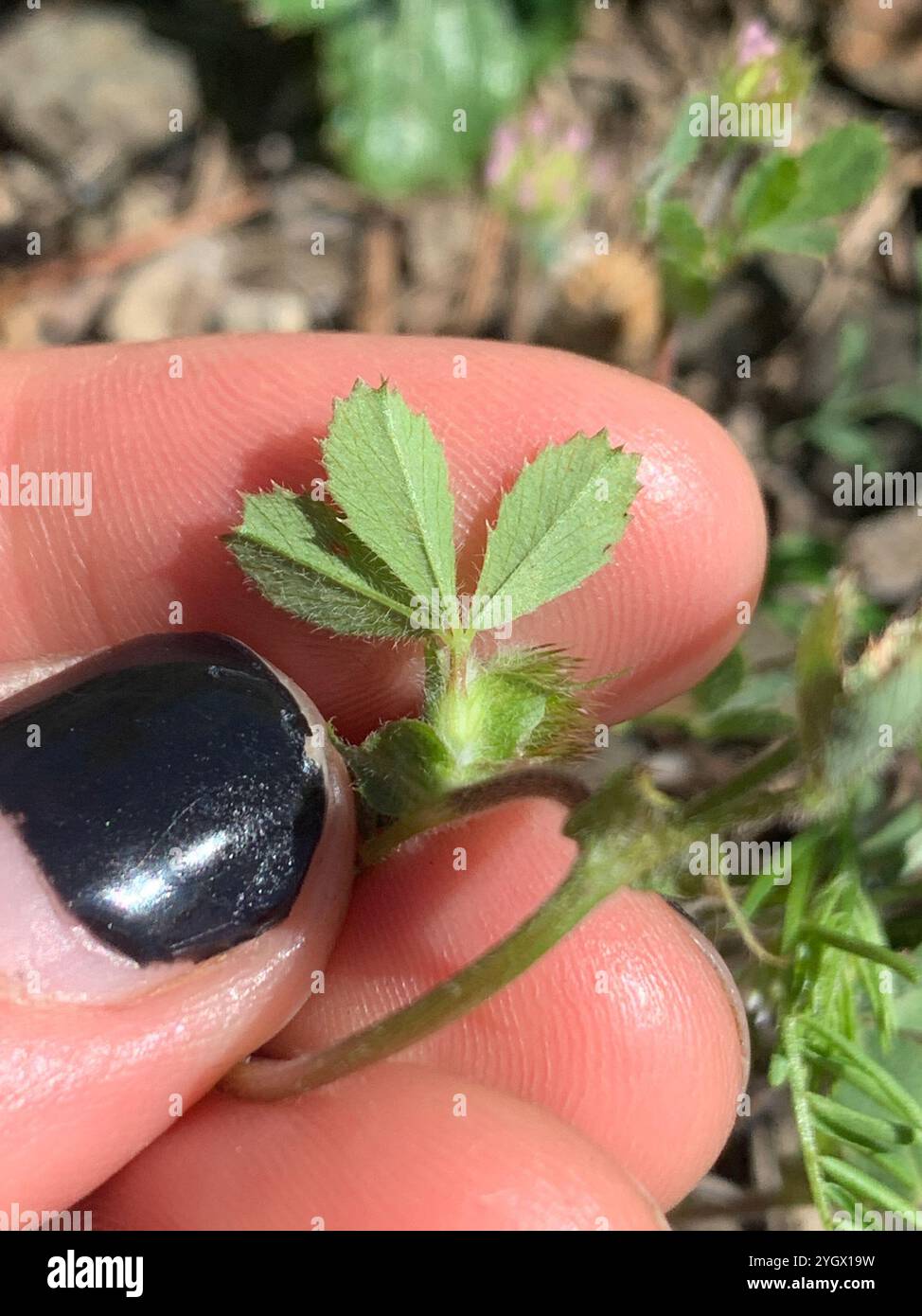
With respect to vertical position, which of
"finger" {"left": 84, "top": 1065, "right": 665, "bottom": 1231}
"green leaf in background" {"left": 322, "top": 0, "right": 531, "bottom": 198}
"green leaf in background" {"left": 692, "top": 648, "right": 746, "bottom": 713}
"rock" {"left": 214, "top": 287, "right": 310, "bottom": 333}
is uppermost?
"green leaf in background" {"left": 322, "top": 0, "right": 531, "bottom": 198}

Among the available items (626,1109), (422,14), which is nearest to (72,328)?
(422,14)

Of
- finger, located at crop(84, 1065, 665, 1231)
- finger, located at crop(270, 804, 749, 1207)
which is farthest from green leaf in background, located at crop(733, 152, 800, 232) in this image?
finger, located at crop(84, 1065, 665, 1231)

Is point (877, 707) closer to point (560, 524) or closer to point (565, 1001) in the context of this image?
point (560, 524)

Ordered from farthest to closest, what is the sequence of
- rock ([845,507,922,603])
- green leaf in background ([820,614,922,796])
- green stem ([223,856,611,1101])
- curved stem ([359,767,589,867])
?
rock ([845,507,922,603]) < curved stem ([359,767,589,867]) < green stem ([223,856,611,1101]) < green leaf in background ([820,614,922,796])

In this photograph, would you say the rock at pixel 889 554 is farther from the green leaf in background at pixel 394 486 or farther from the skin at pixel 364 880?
the green leaf in background at pixel 394 486

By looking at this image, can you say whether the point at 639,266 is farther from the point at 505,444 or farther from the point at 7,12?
the point at 7,12

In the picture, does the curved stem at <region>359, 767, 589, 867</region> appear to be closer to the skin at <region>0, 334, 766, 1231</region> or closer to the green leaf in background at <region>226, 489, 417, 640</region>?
the skin at <region>0, 334, 766, 1231</region>

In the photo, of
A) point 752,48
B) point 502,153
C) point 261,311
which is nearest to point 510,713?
point 752,48
